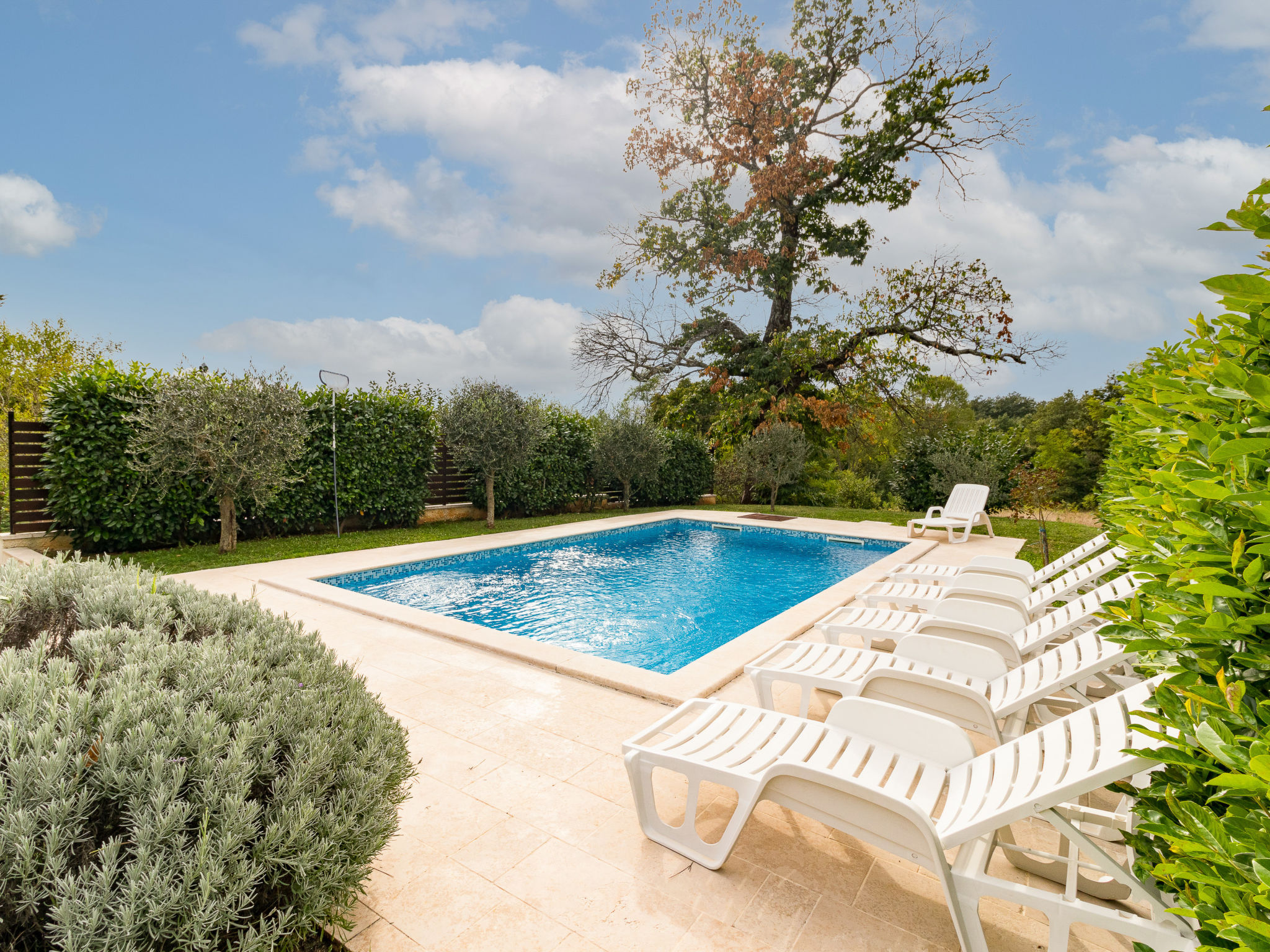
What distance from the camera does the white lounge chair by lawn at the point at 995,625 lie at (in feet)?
12.0

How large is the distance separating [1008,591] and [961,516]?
25.4 feet

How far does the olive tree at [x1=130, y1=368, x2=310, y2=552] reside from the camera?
841 centimetres

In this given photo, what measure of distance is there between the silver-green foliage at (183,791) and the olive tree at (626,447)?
13.7 metres

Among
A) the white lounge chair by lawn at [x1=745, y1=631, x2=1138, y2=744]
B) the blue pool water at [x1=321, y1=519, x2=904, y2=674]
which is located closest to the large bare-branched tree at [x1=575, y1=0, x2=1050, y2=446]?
the blue pool water at [x1=321, y1=519, x2=904, y2=674]

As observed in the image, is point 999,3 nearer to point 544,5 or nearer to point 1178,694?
point 544,5

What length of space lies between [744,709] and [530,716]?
63.4 inches

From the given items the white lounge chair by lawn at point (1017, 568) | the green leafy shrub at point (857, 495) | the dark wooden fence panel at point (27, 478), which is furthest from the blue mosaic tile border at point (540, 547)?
the green leafy shrub at point (857, 495)

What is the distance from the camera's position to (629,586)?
8.85 m

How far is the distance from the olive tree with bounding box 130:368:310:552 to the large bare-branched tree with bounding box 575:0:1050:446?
10.4 metres

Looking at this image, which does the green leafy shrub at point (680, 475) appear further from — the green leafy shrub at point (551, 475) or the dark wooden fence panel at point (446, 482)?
the dark wooden fence panel at point (446, 482)

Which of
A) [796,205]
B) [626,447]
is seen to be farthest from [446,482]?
[796,205]

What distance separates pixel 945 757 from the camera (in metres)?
2.44

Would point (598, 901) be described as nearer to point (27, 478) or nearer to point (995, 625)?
point (995, 625)

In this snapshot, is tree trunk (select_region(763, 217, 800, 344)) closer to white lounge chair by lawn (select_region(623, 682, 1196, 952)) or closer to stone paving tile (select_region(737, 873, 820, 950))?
white lounge chair by lawn (select_region(623, 682, 1196, 952))
